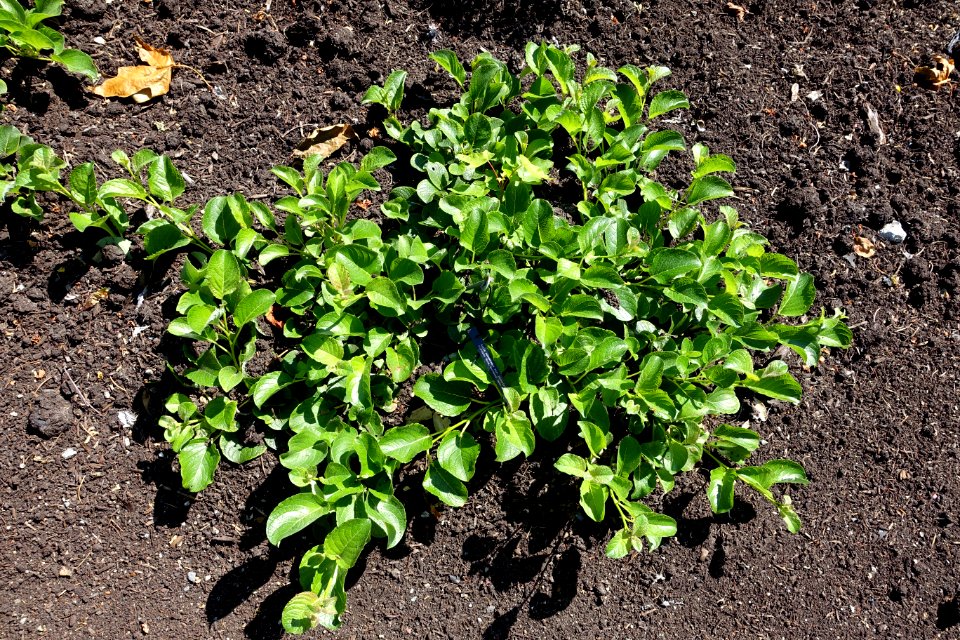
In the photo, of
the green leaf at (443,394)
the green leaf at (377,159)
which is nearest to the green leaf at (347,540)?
the green leaf at (443,394)

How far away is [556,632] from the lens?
222 centimetres

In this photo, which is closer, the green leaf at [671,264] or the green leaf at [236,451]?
the green leaf at [671,264]

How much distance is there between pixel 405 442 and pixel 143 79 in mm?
1578

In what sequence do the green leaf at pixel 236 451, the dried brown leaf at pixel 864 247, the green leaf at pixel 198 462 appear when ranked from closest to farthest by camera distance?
the green leaf at pixel 198 462 → the green leaf at pixel 236 451 → the dried brown leaf at pixel 864 247

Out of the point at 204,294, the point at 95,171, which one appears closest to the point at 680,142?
the point at 204,294

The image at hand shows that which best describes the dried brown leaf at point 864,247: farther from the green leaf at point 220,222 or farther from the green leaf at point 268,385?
the green leaf at point 220,222

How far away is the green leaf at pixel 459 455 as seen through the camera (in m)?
1.86

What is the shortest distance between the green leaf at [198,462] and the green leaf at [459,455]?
0.71m

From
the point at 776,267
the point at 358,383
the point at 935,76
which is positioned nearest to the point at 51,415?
the point at 358,383

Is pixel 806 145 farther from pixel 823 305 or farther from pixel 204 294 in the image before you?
pixel 204 294

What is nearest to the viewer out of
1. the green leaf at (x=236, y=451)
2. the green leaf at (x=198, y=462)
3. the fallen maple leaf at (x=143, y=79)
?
the green leaf at (x=198, y=462)

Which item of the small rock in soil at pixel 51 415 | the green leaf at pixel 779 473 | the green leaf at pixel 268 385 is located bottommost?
the small rock in soil at pixel 51 415

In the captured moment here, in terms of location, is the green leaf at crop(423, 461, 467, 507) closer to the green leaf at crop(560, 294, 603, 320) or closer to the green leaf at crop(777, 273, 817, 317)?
the green leaf at crop(560, 294, 603, 320)

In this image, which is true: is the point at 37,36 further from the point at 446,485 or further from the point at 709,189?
the point at 709,189
